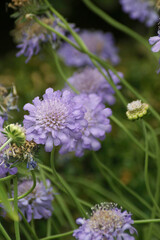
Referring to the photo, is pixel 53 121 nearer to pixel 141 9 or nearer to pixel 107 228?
pixel 107 228

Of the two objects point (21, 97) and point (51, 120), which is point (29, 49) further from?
point (21, 97)

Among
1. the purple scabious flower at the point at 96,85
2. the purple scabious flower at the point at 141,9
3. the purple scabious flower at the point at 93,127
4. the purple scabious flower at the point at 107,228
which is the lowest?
the purple scabious flower at the point at 107,228

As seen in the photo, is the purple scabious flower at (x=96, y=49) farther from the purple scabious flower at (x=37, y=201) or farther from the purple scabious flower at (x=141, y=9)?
the purple scabious flower at (x=37, y=201)

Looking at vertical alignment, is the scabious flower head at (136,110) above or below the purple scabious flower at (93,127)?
below

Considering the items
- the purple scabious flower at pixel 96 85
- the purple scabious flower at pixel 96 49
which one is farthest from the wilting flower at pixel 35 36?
the purple scabious flower at pixel 96 49

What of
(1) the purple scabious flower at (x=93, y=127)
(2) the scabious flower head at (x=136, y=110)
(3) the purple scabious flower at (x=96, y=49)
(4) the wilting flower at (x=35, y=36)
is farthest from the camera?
(3) the purple scabious flower at (x=96, y=49)

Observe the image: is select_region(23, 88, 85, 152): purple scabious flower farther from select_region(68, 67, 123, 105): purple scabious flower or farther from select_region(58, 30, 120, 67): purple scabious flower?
select_region(58, 30, 120, 67): purple scabious flower

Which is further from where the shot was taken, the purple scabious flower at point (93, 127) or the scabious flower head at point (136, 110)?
the purple scabious flower at point (93, 127)

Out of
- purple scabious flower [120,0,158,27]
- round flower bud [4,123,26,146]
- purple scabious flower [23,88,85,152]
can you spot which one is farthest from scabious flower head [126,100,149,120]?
purple scabious flower [120,0,158,27]

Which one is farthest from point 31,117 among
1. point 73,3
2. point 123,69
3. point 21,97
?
point 73,3
